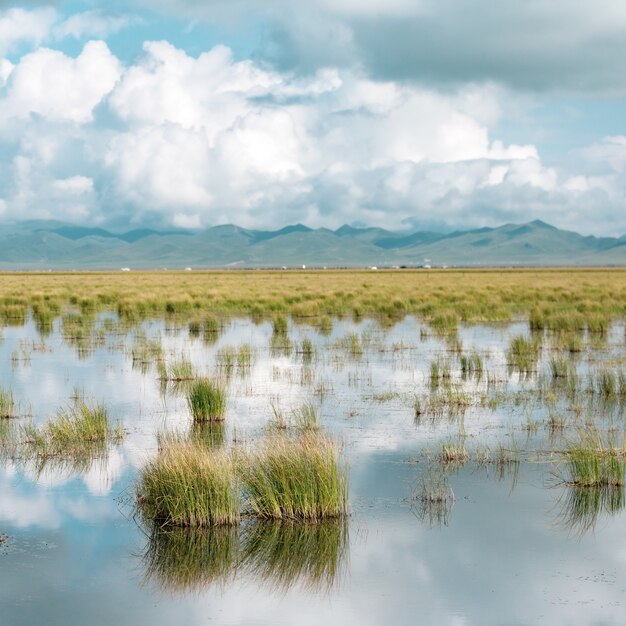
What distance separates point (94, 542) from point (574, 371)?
12.6m

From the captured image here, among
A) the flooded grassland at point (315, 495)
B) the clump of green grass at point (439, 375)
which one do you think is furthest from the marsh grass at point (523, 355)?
the clump of green grass at point (439, 375)

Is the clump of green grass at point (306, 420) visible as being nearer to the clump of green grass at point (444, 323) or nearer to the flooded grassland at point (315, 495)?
the flooded grassland at point (315, 495)

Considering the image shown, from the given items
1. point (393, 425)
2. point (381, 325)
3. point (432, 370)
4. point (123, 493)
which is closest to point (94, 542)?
point (123, 493)

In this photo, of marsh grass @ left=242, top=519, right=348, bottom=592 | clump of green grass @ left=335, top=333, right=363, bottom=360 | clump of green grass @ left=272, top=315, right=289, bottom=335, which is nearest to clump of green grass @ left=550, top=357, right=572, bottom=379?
clump of green grass @ left=335, top=333, right=363, bottom=360

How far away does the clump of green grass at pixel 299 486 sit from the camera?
9398 mm

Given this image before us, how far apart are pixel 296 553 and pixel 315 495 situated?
0.88m

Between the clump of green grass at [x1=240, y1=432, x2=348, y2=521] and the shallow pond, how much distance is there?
20 centimetres

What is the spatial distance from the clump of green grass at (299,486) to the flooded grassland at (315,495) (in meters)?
0.02

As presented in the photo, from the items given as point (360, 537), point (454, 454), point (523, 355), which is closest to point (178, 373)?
point (523, 355)

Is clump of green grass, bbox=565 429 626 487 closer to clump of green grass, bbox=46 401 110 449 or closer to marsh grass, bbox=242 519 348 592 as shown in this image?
marsh grass, bbox=242 519 348 592

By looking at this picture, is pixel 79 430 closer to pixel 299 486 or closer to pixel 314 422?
pixel 314 422

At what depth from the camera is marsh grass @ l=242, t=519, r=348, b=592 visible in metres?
8.19

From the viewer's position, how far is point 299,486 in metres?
9.47

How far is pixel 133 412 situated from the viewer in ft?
50.7
